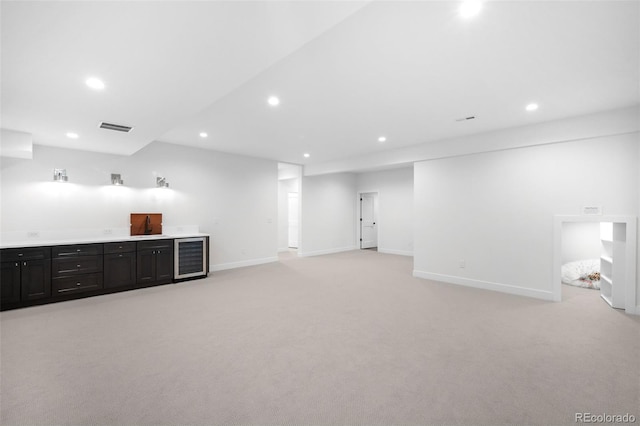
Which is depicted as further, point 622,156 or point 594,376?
point 622,156

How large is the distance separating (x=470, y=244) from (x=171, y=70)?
17.7ft

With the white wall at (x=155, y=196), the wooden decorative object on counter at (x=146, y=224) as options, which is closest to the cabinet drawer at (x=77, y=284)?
the white wall at (x=155, y=196)

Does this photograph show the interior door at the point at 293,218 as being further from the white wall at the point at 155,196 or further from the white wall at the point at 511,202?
the white wall at the point at 511,202

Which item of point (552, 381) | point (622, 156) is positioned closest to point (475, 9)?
point (552, 381)

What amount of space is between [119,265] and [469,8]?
5841 mm

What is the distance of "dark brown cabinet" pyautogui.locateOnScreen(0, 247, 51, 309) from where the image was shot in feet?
13.0

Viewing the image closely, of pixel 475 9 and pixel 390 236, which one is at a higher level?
pixel 475 9

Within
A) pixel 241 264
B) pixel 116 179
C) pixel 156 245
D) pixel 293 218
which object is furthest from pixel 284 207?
pixel 116 179

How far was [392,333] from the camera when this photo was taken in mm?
3254

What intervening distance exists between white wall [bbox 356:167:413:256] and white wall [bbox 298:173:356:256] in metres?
1.02

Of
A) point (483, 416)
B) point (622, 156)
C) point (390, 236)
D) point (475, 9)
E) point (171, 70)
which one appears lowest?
point (483, 416)

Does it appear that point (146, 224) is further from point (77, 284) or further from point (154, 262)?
point (77, 284)

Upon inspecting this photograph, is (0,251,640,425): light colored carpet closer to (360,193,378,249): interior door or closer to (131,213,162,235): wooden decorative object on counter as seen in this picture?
(131,213,162,235): wooden decorative object on counter

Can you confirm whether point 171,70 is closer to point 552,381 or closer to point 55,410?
point 55,410
